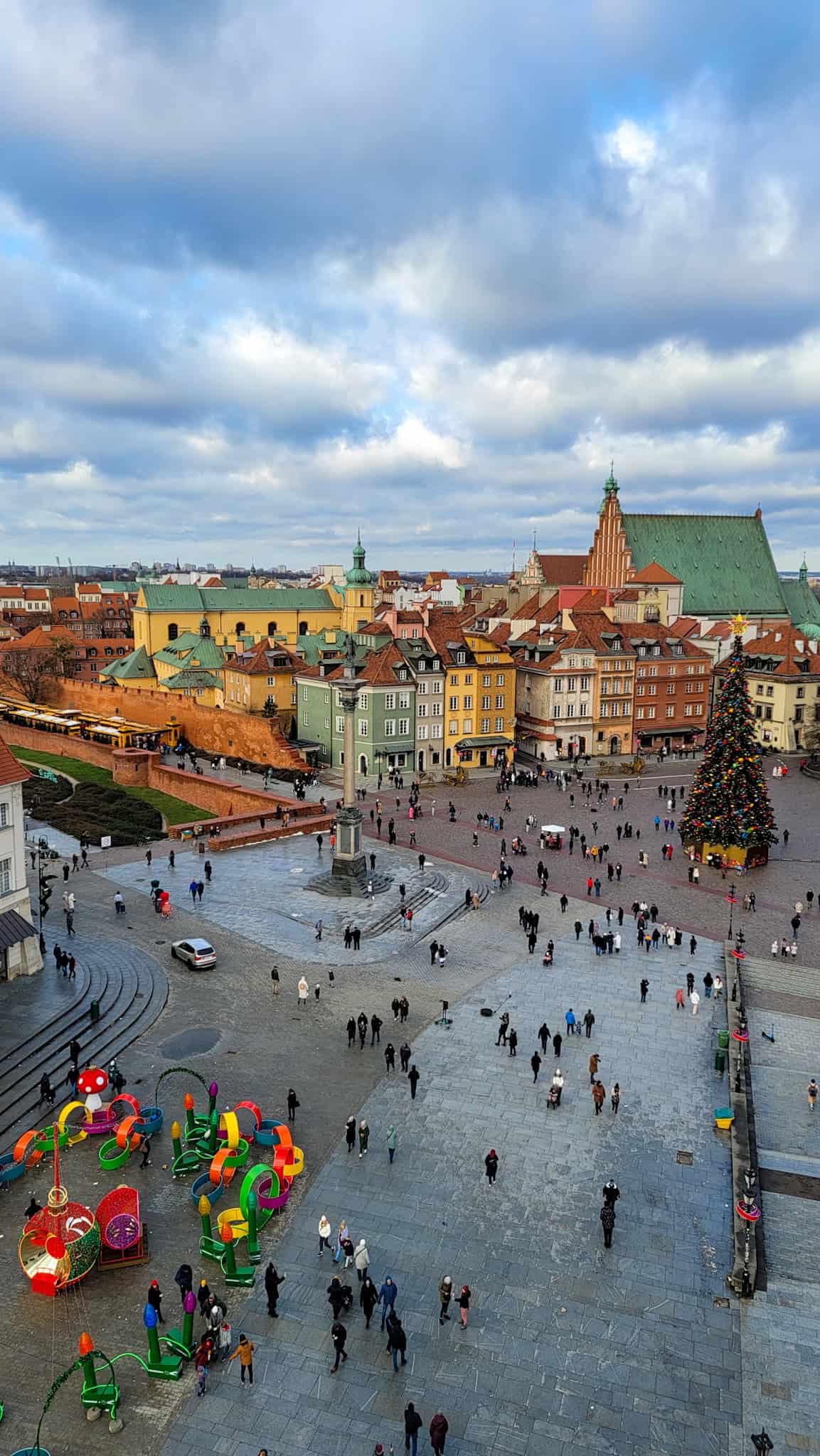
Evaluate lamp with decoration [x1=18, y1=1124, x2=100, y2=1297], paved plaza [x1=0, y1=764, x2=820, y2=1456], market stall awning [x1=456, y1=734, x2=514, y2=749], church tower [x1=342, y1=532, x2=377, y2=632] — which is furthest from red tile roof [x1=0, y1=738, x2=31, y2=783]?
church tower [x1=342, y1=532, x2=377, y2=632]

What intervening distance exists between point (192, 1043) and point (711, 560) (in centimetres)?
8480

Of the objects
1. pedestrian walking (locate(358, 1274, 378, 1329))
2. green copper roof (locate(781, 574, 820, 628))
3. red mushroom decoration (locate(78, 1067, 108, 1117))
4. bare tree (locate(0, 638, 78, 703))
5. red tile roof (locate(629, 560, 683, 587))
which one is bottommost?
pedestrian walking (locate(358, 1274, 378, 1329))

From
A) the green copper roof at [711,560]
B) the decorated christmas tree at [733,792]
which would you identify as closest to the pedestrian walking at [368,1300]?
the decorated christmas tree at [733,792]

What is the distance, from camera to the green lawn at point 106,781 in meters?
52.2

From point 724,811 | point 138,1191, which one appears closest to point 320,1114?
point 138,1191

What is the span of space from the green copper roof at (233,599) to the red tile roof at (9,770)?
6344cm

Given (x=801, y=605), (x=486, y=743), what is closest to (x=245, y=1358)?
(x=486, y=743)

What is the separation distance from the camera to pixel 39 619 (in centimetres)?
11669

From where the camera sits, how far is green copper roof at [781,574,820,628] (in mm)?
97000

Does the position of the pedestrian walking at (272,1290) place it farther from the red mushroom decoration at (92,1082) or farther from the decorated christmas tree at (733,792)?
the decorated christmas tree at (733,792)

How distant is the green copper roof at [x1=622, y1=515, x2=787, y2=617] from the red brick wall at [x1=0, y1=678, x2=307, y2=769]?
48.7 meters

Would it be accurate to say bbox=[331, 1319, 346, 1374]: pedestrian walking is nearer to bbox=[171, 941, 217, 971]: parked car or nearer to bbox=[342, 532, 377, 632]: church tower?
bbox=[171, 941, 217, 971]: parked car

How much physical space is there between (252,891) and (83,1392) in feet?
77.5

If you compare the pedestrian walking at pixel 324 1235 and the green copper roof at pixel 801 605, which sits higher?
the green copper roof at pixel 801 605
